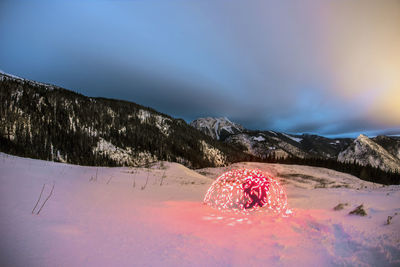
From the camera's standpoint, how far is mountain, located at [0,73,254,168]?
72.3 meters

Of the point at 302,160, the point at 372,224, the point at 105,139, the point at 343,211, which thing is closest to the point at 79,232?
the point at 372,224

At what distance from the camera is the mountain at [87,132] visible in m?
72.3

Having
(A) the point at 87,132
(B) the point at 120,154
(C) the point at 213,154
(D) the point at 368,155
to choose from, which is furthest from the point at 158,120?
Result: (D) the point at 368,155

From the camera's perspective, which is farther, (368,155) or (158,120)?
(158,120)

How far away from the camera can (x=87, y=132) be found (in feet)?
306

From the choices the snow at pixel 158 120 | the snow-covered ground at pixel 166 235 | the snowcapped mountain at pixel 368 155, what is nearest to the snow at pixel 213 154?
the snow at pixel 158 120

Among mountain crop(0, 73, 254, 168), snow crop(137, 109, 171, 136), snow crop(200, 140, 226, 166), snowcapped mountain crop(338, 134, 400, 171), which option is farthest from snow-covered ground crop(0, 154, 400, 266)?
snowcapped mountain crop(338, 134, 400, 171)

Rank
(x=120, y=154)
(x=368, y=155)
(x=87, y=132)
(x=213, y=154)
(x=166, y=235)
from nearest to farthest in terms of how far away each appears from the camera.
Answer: (x=166, y=235)
(x=120, y=154)
(x=87, y=132)
(x=213, y=154)
(x=368, y=155)

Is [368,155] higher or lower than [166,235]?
higher

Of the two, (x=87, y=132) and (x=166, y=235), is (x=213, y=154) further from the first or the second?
(x=166, y=235)

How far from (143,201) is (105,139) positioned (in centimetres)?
10403

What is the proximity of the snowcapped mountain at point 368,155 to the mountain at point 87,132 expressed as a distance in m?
92.9

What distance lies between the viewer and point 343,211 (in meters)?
5.43

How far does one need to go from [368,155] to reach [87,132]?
19029 centimetres
